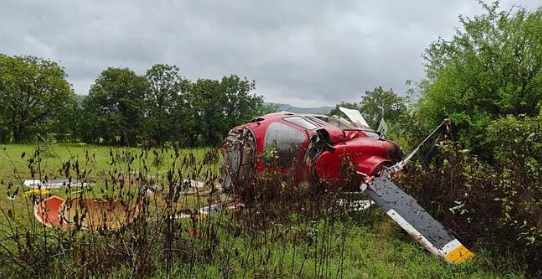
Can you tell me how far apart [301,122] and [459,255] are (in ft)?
14.3

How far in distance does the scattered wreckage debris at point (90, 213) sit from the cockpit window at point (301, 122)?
4454 millimetres

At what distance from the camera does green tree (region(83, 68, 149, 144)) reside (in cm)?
3534

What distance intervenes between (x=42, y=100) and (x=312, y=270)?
37863mm

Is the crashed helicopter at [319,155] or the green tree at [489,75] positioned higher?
the green tree at [489,75]

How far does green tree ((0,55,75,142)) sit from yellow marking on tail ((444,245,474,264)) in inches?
1379

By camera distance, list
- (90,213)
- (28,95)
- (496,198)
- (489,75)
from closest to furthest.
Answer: (90,213) < (496,198) < (489,75) < (28,95)

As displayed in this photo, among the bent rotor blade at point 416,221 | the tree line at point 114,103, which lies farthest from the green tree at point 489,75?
the tree line at point 114,103

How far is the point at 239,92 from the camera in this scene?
39.0 m

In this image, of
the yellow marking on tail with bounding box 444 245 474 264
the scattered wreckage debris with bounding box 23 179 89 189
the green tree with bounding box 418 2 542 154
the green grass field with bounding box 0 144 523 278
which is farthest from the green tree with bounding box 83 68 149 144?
the yellow marking on tail with bounding box 444 245 474 264

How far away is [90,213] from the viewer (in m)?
4.65

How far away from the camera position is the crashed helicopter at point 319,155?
654 centimetres

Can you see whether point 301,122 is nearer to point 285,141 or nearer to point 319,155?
point 285,141

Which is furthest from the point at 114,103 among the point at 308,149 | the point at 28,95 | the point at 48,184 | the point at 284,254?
the point at 284,254

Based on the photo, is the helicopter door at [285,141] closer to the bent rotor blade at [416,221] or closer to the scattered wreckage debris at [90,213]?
the bent rotor blade at [416,221]
